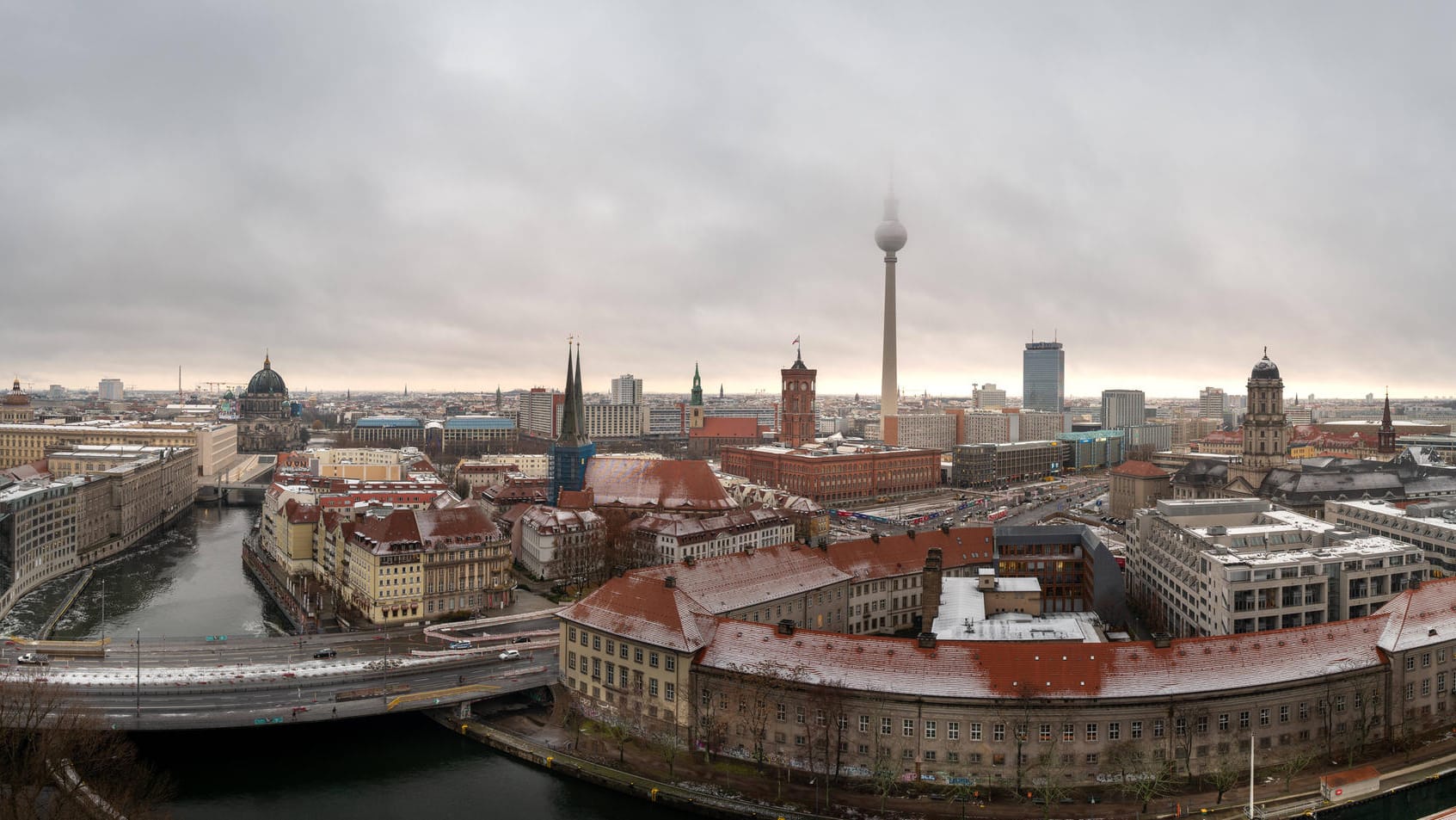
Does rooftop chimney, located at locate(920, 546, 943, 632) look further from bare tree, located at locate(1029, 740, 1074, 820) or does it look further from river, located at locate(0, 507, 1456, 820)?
river, located at locate(0, 507, 1456, 820)

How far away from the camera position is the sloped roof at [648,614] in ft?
117

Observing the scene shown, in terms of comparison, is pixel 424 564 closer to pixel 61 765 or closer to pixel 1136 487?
pixel 61 765

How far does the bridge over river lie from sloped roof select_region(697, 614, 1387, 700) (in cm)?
1309

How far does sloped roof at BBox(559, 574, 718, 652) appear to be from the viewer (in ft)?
117

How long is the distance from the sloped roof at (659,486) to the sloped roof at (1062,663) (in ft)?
151

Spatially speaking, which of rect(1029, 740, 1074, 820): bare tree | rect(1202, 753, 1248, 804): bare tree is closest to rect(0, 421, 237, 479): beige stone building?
rect(1029, 740, 1074, 820): bare tree

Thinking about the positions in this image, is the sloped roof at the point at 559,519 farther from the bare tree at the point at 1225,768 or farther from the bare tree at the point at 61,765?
the bare tree at the point at 1225,768

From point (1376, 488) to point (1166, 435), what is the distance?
121 meters

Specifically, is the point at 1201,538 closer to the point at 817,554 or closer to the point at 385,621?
the point at 817,554

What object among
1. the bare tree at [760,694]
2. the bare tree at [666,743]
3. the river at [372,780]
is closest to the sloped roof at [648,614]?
the bare tree at [760,694]

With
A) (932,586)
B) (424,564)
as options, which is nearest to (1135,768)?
(932,586)

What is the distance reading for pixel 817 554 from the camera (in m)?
48.7

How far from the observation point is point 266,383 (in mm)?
189875

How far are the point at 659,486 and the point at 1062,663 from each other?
2072 inches
